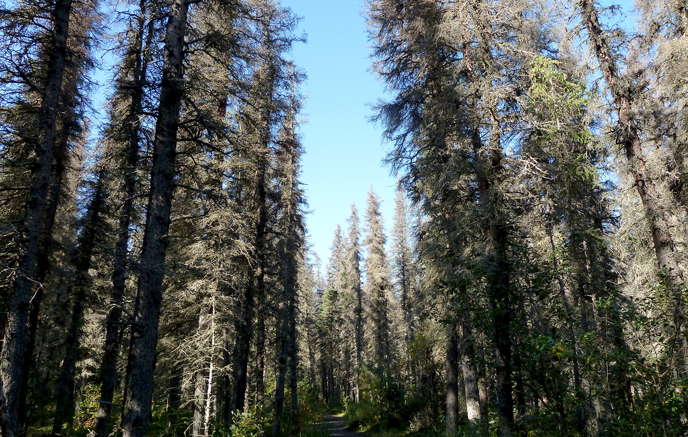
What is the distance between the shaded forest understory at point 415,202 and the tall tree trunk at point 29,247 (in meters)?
0.05

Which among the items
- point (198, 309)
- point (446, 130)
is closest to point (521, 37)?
point (446, 130)

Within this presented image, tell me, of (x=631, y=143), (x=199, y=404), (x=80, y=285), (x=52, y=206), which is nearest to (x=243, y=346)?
(x=199, y=404)

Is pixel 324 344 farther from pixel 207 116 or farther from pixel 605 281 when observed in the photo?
pixel 207 116

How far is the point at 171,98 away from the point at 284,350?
1363cm

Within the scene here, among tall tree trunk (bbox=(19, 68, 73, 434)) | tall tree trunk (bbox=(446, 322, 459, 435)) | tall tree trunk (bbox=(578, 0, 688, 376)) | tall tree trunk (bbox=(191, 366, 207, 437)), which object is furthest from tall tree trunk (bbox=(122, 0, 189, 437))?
tall tree trunk (bbox=(578, 0, 688, 376))

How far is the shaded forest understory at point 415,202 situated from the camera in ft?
22.5

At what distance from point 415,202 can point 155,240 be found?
9.91 metres

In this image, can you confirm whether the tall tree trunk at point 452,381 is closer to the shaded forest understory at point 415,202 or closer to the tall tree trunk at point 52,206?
the shaded forest understory at point 415,202

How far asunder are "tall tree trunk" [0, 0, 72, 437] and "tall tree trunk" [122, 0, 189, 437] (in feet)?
Result: 10.2

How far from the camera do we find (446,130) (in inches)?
399

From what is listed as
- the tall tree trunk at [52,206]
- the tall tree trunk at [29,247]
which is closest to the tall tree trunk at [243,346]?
the tall tree trunk at [52,206]

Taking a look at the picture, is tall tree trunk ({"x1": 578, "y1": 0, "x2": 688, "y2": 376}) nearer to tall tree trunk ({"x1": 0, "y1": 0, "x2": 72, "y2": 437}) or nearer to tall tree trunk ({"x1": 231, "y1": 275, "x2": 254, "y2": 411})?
tall tree trunk ({"x1": 231, "y1": 275, "x2": 254, "y2": 411})

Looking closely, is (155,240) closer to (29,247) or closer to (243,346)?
(29,247)

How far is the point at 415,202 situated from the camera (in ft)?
47.7
